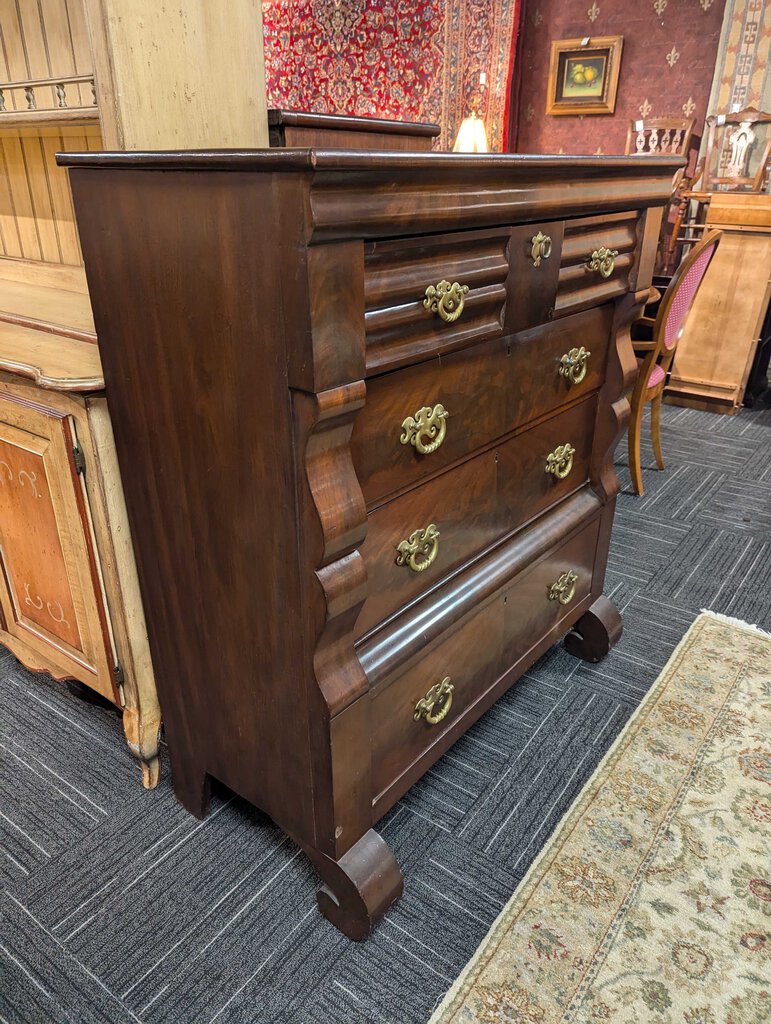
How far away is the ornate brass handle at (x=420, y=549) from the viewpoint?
4.13ft

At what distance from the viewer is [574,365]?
158 cm

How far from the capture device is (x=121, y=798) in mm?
1635

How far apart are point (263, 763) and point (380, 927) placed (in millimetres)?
388

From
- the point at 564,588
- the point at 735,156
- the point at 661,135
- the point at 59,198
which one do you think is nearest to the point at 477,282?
the point at 564,588

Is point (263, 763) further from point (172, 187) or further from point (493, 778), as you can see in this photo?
point (172, 187)

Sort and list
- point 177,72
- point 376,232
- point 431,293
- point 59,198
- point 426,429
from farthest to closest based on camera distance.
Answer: point 59,198, point 177,72, point 426,429, point 431,293, point 376,232

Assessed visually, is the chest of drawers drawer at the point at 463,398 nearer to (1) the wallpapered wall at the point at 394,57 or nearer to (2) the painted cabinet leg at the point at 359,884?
(2) the painted cabinet leg at the point at 359,884

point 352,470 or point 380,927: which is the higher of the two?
point 352,470

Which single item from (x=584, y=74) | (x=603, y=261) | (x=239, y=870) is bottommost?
(x=239, y=870)

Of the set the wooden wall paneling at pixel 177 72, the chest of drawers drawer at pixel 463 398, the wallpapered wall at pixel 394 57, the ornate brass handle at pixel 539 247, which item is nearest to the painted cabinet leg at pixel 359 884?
the chest of drawers drawer at pixel 463 398

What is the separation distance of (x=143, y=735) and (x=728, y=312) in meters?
3.80

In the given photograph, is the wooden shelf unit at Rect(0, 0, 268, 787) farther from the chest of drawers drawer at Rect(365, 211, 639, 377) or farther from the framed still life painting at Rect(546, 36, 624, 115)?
the framed still life painting at Rect(546, 36, 624, 115)

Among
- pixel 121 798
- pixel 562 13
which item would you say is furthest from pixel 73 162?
pixel 562 13

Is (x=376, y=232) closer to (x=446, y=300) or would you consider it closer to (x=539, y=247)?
(x=446, y=300)
